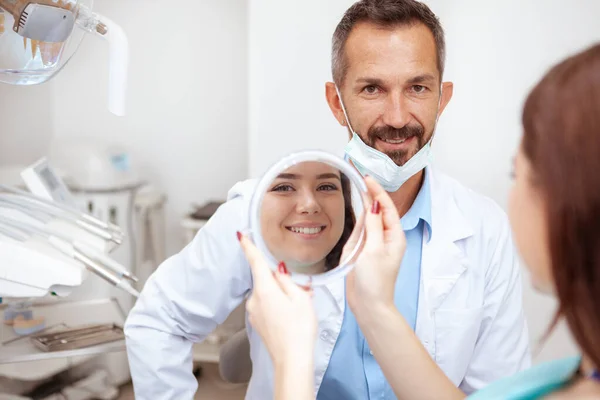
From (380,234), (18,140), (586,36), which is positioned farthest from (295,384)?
(18,140)

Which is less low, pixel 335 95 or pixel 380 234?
pixel 335 95

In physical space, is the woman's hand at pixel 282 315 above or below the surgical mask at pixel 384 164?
below

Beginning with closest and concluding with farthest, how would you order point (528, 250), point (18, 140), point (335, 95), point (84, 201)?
point (528, 250)
point (335, 95)
point (84, 201)
point (18, 140)

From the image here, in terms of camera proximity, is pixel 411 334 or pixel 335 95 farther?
pixel 335 95

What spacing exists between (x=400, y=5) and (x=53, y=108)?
6.46ft

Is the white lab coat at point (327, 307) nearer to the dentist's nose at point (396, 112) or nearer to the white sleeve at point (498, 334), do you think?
the white sleeve at point (498, 334)

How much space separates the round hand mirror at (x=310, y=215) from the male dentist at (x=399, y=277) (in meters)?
0.22

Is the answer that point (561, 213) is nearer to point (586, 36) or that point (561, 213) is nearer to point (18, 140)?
point (586, 36)

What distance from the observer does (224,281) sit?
130 centimetres

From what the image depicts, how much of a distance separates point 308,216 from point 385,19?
53 cm

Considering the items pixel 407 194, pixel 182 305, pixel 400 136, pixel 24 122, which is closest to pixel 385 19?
pixel 400 136

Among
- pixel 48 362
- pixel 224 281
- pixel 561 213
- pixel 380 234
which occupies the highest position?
pixel 561 213

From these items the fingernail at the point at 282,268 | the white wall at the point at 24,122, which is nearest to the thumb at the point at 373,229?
the fingernail at the point at 282,268

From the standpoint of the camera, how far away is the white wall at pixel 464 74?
6.53ft
